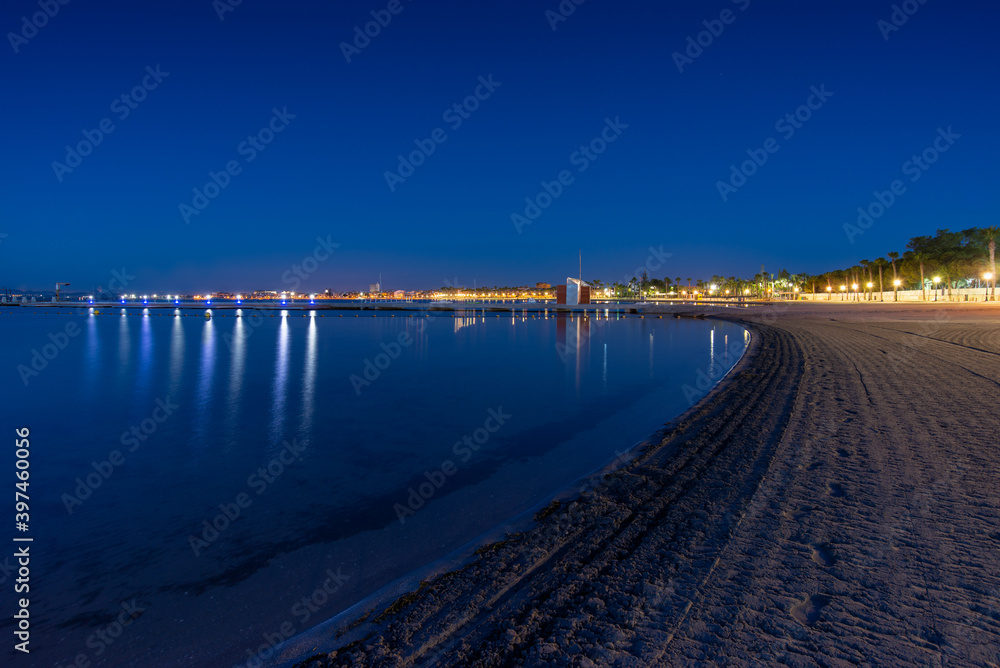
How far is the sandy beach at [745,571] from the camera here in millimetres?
2822

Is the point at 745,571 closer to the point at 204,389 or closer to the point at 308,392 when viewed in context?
the point at 308,392

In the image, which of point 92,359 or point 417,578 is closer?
point 417,578

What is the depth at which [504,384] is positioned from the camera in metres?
14.9

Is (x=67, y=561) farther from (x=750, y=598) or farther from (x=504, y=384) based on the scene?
(x=504, y=384)

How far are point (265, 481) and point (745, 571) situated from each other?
599 cm

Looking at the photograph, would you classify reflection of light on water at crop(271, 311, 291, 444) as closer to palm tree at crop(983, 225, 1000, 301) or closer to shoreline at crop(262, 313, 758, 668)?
shoreline at crop(262, 313, 758, 668)

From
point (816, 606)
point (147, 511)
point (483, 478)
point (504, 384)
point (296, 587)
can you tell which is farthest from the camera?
point (504, 384)

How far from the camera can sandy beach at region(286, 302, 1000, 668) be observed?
282cm

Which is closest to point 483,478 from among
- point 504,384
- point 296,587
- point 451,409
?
point 296,587

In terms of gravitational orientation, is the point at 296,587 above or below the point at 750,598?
below

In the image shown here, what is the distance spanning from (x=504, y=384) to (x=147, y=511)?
10.1 metres

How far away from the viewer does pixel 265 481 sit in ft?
22.1

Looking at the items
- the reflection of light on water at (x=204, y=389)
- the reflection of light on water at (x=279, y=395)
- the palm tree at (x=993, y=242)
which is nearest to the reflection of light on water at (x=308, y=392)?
the reflection of light on water at (x=279, y=395)

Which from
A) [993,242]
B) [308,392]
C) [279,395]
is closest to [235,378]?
[279,395]
